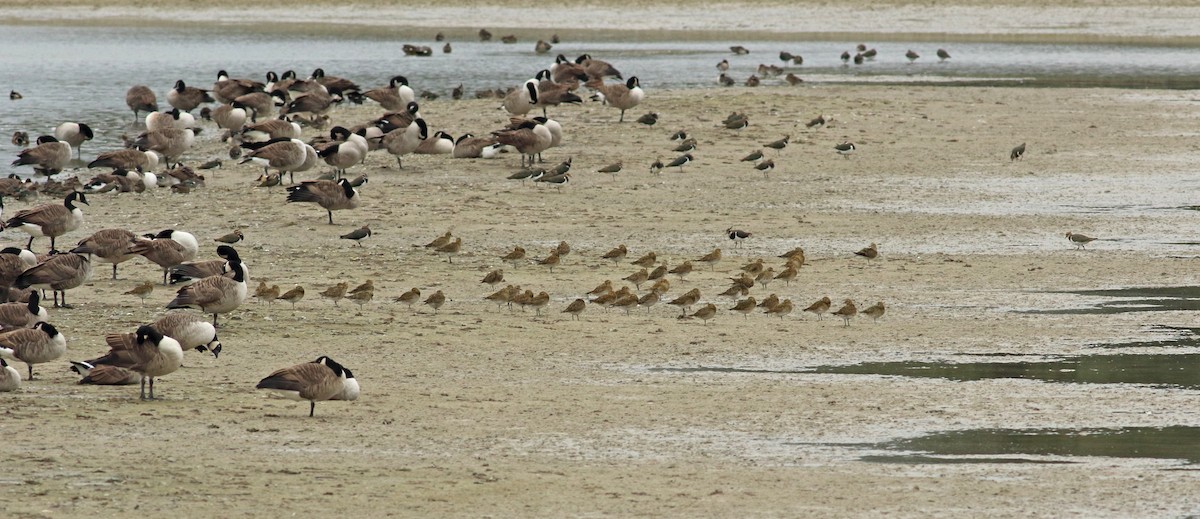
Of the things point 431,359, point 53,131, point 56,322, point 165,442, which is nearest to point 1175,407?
point 431,359

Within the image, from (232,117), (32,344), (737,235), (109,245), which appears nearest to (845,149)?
(737,235)

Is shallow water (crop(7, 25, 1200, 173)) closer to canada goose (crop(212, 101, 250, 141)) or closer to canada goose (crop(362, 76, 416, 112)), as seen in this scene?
canada goose (crop(212, 101, 250, 141))

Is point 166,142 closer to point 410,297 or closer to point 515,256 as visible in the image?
point 515,256

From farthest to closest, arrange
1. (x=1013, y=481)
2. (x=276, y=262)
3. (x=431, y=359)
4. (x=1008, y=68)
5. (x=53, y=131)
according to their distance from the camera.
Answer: (x=1008, y=68), (x=53, y=131), (x=276, y=262), (x=431, y=359), (x=1013, y=481)

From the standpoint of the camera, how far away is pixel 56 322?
15.4 meters

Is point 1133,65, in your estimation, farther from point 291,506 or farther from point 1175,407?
point 291,506

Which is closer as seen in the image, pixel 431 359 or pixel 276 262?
pixel 431 359

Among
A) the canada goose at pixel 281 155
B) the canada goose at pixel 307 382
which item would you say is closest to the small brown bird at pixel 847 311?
the canada goose at pixel 307 382

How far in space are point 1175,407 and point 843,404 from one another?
2.58 metres

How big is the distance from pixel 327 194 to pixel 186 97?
14332mm

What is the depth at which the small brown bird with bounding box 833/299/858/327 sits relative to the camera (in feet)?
52.7

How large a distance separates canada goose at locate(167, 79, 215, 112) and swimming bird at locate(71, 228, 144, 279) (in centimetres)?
1743

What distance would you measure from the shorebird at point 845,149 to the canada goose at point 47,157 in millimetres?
12395

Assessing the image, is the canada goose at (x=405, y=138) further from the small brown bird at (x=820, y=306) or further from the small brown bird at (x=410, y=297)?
the small brown bird at (x=820, y=306)
